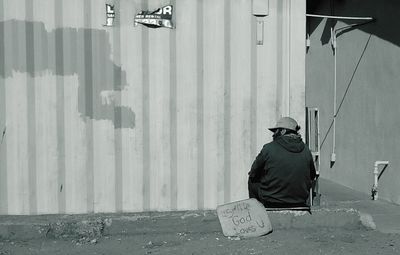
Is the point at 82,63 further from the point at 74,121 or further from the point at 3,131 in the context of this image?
the point at 3,131

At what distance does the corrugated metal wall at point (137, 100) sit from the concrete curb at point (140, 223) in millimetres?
253

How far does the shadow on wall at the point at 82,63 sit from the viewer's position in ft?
19.8

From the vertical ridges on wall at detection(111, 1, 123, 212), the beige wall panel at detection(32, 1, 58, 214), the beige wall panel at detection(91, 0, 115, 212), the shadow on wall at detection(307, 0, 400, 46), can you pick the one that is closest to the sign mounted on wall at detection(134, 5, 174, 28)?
the vertical ridges on wall at detection(111, 1, 123, 212)

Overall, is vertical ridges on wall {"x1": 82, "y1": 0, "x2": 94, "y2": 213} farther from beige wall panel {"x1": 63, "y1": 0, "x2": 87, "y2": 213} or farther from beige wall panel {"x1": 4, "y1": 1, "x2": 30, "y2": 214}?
beige wall panel {"x1": 4, "y1": 1, "x2": 30, "y2": 214}

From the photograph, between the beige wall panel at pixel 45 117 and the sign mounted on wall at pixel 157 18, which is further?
the sign mounted on wall at pixel 157 18

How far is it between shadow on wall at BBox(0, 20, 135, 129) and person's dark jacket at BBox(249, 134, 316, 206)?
55.8 inches

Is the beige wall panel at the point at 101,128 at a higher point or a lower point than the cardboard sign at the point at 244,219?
higher

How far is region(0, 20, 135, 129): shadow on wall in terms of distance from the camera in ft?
19.8

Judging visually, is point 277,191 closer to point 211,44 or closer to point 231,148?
point 231,148

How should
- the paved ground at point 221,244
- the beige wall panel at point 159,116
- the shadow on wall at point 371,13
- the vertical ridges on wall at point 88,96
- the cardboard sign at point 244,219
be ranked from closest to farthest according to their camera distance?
the paved ground at point 221,244 → the cardboard sign at point 244,219 → the vertical ridges on wall at point 88,96 → the beige wall panel at point 159,116 → the shadow on wall at point 371,13

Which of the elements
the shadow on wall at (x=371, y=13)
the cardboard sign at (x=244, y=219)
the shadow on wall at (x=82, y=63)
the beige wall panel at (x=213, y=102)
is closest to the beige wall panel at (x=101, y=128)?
the shadow on wall at (x=82, y=63)

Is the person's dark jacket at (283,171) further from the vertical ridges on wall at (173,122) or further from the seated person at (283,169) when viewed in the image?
the vertical ridges on wall at (173,122)

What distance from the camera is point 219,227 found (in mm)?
6152

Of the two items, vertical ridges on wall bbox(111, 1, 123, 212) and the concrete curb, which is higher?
vertical ridges on wall bbox(111, 1, 123, 212)
